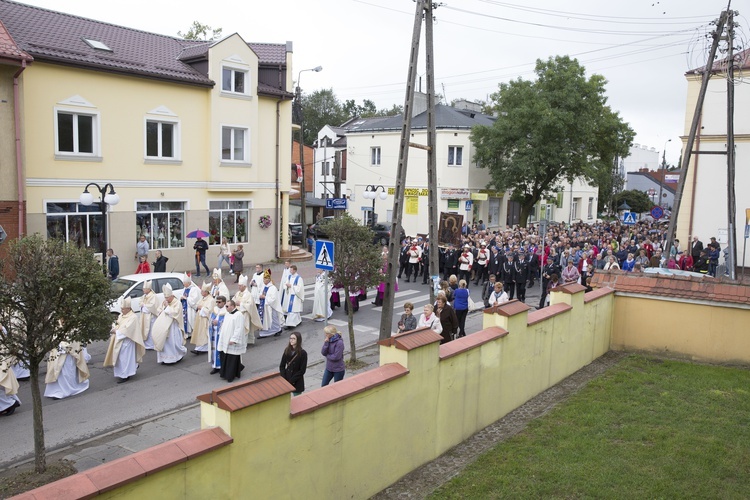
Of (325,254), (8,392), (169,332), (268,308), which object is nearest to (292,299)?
(268,308)

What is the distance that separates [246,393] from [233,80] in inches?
893

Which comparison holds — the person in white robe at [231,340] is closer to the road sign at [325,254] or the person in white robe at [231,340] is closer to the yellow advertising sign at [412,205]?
the road sign at [325,254]

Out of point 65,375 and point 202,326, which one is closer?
point 65,375

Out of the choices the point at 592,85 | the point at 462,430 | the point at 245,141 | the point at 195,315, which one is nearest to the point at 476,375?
the point at 462,430

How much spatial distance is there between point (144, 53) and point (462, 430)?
70.9ft

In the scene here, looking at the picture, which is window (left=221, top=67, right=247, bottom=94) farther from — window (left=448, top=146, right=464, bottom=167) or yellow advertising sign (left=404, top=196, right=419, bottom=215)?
window (left=448, top=146, right=464, bottom=167)

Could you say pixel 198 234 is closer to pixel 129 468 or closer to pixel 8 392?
pixel 8 392

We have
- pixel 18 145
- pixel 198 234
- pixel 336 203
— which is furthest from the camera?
pixel 336 203

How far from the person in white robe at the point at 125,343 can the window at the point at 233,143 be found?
50.3ft

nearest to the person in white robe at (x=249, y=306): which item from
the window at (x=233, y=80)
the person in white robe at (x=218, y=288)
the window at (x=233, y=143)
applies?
the person in white robe at (x=218, y=288)

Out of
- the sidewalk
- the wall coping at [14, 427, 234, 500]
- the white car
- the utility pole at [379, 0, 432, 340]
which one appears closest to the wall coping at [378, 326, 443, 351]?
the wall coping at [14, 427, 234, 500]

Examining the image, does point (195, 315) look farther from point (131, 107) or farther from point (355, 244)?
point (131, 107)

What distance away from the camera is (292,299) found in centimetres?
1672

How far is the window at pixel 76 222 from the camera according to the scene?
2155 centimetres
